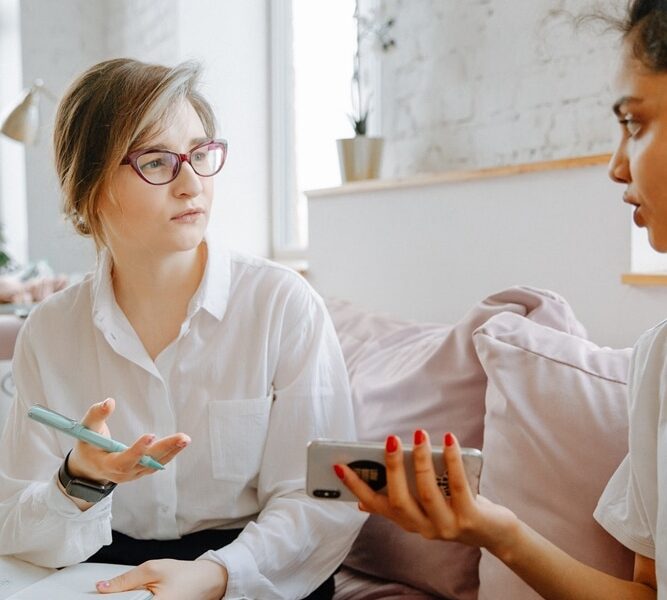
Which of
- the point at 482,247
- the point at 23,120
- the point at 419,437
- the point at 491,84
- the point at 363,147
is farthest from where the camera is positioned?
the point at 23,120

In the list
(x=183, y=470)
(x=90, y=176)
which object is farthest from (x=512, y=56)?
(x=183, y=470)

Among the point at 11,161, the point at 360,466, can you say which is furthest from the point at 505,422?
the point at 11,161

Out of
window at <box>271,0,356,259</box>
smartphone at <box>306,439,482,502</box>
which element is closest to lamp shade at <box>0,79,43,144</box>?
window at <box>271,0,356,259</box>

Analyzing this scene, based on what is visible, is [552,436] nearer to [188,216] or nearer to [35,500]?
[188,216]

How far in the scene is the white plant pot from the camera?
2455 mm

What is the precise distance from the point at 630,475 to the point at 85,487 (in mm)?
665

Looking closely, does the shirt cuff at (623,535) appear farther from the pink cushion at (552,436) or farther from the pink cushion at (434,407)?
the pink cushion at (434,407)

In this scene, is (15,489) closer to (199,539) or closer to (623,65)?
(199,539)

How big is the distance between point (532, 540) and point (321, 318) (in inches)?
20.4

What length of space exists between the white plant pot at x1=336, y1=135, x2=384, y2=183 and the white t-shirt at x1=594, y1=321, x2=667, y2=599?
1659mm

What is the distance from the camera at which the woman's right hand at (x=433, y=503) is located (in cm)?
75

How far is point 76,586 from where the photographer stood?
39.6 inches

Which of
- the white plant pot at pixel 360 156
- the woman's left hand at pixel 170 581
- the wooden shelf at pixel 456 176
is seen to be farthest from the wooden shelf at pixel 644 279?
the white plant pot at pixel 360 156

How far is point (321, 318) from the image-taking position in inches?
49.3
